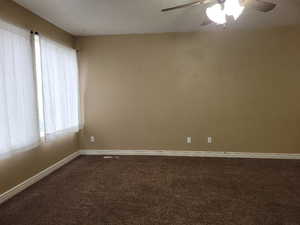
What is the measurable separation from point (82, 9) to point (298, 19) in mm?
3545

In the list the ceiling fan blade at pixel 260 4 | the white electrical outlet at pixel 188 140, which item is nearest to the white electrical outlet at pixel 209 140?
the white electrical outlet at pixel 188 140

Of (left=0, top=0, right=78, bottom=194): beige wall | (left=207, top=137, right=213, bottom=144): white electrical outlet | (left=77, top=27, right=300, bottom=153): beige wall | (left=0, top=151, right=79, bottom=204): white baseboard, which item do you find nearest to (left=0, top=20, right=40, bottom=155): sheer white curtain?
(left=0, top=0, right=78, bottom=194): beige wall

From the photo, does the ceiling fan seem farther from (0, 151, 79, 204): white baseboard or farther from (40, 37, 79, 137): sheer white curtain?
(0, 151, 79, 204): white baseboard

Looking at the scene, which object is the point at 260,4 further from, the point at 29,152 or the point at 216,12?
the point at 29,152

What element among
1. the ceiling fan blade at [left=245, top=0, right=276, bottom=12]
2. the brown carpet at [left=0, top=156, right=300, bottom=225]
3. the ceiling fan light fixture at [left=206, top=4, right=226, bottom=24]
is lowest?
the brown carpet at [left=0, top=156, right=300, bottom=225]

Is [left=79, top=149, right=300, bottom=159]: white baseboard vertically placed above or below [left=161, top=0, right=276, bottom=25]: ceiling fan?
below

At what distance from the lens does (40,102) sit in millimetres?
3379

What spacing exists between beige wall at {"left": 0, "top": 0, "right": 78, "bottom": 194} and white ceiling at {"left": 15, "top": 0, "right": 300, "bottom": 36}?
129 millimetres

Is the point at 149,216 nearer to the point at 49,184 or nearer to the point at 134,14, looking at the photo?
the point at 49,184

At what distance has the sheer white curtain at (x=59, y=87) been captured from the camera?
3.49m

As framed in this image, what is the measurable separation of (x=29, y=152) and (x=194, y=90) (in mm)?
3119

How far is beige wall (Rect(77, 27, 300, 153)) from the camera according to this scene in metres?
4.19

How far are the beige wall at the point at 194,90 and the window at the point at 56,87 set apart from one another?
1.12ft

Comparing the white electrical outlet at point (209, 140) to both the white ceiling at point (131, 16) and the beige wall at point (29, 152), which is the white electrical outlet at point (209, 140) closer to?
the white ceiling at point (131, 16)
